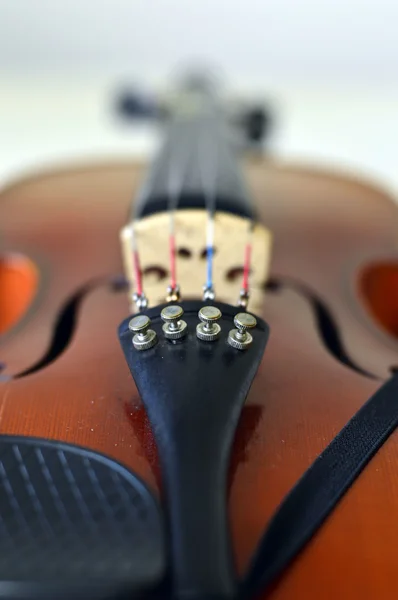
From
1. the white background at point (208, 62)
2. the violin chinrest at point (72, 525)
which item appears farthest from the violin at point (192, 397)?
the white background at point (208, 62)

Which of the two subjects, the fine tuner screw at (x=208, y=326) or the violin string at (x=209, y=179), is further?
the violin string at (x=209, y=179)

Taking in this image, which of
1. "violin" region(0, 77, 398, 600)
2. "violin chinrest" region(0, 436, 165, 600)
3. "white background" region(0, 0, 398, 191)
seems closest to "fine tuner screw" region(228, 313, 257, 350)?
"violin" region(0, 77, 398, 600)

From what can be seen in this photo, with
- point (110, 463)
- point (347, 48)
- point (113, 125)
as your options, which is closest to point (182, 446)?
point (110, 463)

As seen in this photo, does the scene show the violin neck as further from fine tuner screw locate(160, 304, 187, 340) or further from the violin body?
fine tuner screw locate(160, 304, 187, 340)

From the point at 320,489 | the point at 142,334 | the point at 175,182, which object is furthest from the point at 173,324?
the point at 175,182

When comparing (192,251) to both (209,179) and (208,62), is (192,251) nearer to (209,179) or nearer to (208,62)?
(209,179)

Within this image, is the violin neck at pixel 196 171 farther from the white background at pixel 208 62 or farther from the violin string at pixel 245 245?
the white background at pixel 208 62

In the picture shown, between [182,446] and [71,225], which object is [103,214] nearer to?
[71,225]

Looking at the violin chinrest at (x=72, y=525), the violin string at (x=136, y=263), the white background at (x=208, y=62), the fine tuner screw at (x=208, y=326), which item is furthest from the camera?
the white background at (x=208, y=62)
